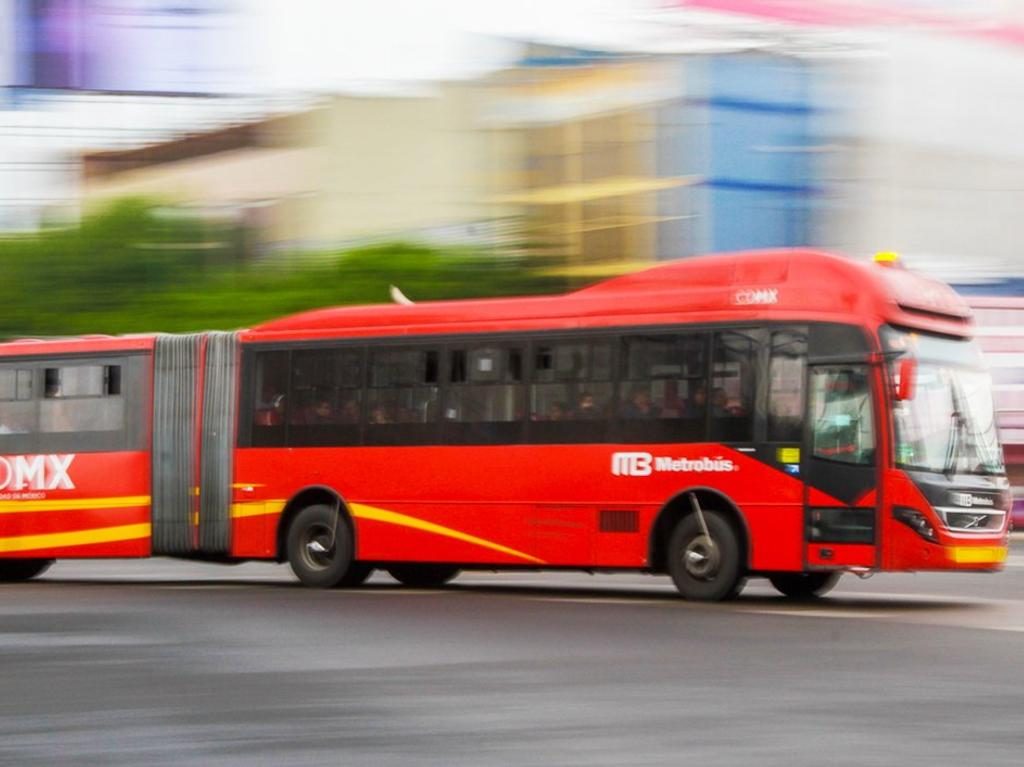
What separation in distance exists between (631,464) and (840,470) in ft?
6.37

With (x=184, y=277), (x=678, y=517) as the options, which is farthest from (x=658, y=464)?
(x=184, y=277)

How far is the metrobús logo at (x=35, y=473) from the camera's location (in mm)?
21734

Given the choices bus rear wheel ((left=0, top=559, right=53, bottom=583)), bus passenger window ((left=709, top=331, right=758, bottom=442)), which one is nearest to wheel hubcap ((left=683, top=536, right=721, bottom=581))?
bus passenger window ((left=709, top=331, right=758, bottom=442))

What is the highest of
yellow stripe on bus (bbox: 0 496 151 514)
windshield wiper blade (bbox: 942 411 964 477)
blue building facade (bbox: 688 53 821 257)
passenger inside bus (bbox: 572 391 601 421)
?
blue building facade (bbox: 688 53 821 257)

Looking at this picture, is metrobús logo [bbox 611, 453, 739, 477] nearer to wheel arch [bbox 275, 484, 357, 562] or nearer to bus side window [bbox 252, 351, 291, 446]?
wheel arch [bbox 275, 484, 357, 562]

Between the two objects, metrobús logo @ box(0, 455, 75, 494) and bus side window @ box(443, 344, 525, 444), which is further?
metrobús logo @ box(0, 455, 75, 494)

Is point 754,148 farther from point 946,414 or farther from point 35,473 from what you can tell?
point 946,414

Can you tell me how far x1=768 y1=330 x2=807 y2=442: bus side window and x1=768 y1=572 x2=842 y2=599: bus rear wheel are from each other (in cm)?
178

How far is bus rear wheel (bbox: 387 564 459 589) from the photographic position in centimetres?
2053

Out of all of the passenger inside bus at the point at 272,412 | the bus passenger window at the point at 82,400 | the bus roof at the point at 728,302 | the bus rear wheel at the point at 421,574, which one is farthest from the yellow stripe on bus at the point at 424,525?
the bus passenger window at the point at 82,400

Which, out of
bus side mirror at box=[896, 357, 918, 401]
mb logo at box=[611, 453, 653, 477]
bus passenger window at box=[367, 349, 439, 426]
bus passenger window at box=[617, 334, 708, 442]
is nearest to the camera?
bus side mirror at box=[896, 357, 918, 401]

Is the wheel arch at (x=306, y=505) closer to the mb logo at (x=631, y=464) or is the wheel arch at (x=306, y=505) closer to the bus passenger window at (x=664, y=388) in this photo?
the mb logo at (x=631, y=464)

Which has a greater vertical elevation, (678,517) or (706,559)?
(678,517)

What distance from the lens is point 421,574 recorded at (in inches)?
823
